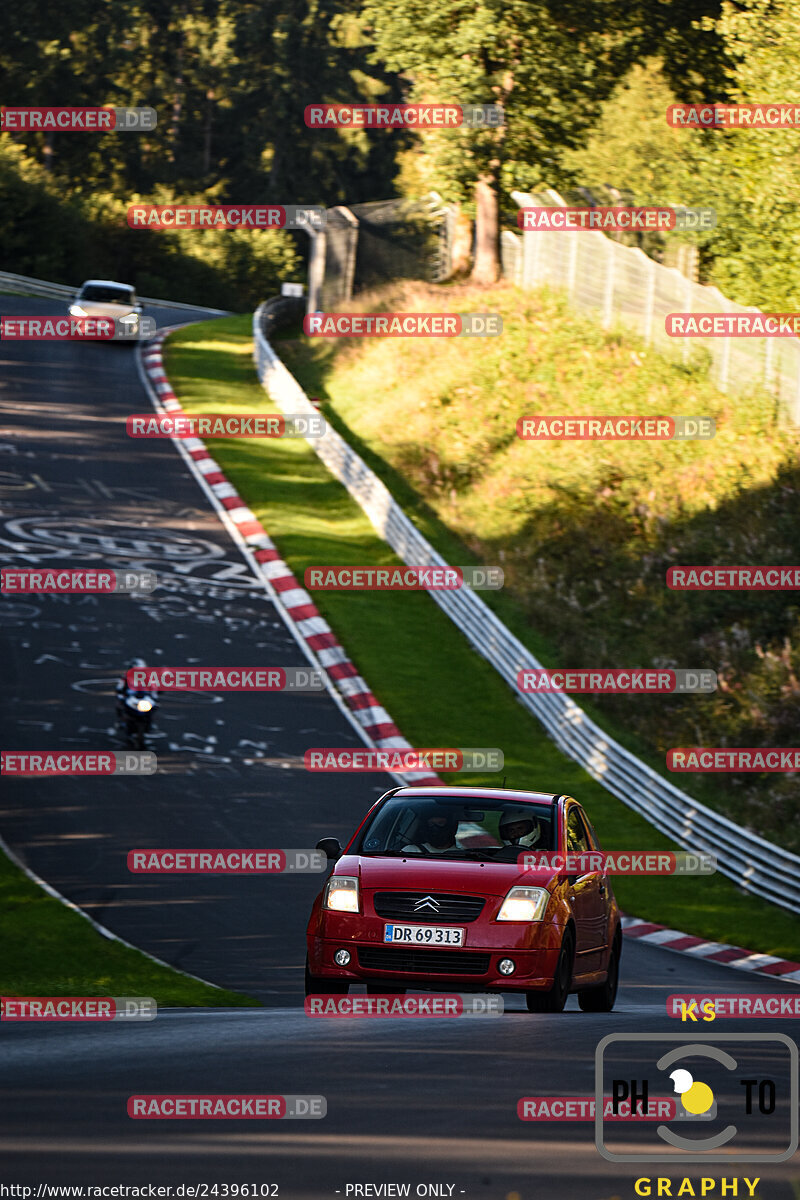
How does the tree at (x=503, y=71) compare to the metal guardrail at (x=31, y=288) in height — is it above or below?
above

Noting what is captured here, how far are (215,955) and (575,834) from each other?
12.9 feet

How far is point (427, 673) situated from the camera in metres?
24.4

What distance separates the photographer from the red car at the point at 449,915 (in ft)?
29.9

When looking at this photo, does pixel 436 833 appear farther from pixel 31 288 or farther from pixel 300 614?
pixel 31 288

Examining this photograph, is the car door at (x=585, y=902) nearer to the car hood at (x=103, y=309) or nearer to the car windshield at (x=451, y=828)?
the car windshield at (x=451, y=828)

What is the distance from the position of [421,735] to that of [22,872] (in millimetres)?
7873

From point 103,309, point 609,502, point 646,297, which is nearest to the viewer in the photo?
point 609,502

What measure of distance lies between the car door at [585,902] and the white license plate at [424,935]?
913 mm

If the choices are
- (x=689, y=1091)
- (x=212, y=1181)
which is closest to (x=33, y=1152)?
(x=212, y=1181)

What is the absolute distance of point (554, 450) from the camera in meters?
32.5

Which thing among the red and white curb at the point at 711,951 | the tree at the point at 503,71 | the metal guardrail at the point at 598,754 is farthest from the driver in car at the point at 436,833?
the tree at the point at 503,71

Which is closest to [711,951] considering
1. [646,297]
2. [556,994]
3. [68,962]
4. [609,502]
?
[68,962]

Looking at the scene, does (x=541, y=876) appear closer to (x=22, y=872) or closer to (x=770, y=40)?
(x=22, y=872)

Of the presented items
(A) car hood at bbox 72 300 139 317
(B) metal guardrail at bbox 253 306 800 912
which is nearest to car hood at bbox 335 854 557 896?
(B) metal guardrail at bbox 253 306 800 912
